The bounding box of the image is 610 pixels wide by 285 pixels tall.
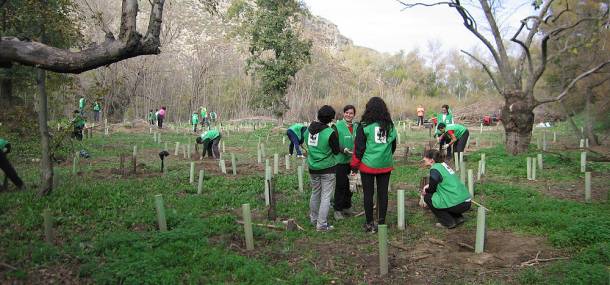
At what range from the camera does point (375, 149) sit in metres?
5.98

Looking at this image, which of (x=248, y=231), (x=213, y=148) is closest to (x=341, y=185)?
(x=248, y=231)

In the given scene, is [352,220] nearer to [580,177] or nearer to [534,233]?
[534,233]

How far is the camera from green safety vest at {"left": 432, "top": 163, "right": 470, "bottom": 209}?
6.25m

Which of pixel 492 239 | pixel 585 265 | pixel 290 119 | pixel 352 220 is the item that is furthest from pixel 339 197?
pixel 290 119

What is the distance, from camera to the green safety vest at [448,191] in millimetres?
Answer: 6246

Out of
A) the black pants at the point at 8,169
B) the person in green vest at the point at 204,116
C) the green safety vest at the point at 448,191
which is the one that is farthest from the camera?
the person in green vest at the point at 204,116

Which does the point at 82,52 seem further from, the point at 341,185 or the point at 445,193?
the point at 445,193

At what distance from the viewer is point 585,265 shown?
4.51 metres

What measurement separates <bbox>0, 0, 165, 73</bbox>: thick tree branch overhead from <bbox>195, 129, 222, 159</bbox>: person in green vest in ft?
26.1

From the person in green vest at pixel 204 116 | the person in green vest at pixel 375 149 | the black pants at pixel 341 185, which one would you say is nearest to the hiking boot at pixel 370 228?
the person in green vest at pixel 375 149

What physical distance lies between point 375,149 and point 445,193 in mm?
1196

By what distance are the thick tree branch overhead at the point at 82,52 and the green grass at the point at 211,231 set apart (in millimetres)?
1983

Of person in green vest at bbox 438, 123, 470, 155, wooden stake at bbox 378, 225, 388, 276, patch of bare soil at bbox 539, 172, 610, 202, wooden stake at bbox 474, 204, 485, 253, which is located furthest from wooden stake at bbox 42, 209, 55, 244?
person in green vest at bbox 438, 123, 470, 155

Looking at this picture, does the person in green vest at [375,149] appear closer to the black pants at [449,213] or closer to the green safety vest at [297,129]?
the black pants at [449,213]
